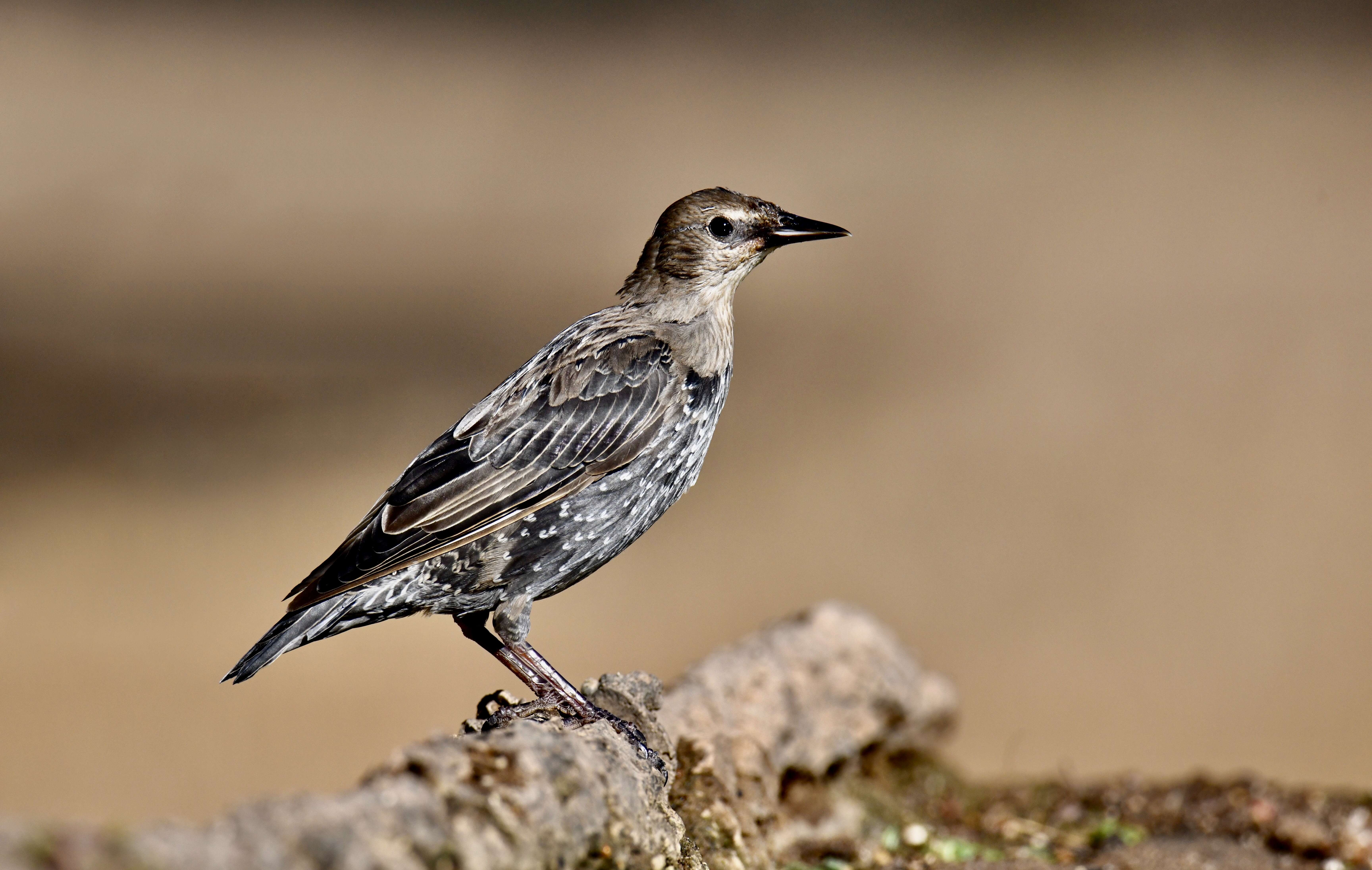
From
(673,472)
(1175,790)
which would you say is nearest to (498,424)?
(673,472)

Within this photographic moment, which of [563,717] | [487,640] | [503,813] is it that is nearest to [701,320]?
[487,640]

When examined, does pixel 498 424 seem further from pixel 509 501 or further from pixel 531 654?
pixel 531 654

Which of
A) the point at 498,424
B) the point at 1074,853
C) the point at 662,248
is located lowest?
the point at 1074,853

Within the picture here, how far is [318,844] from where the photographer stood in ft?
6.42

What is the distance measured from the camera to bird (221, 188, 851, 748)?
359 centimetres

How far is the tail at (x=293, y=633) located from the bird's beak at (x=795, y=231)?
1816mm

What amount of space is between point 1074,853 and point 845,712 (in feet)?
3.22

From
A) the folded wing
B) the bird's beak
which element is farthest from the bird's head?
the folded wing

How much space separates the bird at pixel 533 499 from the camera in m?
3.59

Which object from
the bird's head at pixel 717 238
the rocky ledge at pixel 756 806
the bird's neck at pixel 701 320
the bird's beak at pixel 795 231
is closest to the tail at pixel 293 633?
the rocky ledge at pixel 756 806

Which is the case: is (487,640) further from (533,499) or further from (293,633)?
(293,633)

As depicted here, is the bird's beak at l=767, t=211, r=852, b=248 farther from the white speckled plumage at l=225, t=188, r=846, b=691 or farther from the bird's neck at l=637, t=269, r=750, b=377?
the bird's neck at l=637, t=269, r=750, b=377

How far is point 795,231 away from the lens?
425 cm

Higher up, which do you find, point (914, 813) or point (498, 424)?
point (498, 424)
